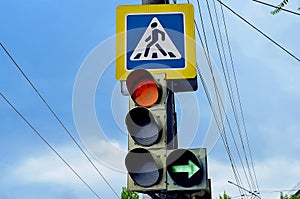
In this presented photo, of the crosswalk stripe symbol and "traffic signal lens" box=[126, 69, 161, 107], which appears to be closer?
"traffic signal lens" box=[126, 69, 161, 107]

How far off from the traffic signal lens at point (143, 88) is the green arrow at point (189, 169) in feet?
1.60

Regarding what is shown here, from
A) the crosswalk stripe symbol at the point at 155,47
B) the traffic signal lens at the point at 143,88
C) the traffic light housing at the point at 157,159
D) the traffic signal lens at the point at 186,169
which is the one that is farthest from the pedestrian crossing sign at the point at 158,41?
the traffic signal lens at the point at 186,169

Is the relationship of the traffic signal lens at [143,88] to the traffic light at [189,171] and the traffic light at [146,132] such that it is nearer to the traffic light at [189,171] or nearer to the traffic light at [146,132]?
the traffic light at [146,132]

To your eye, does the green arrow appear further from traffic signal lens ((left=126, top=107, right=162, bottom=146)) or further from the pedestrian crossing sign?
the pedestrian crossing sign

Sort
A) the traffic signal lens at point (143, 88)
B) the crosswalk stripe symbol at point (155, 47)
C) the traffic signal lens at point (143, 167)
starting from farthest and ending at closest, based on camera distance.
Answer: the crosswalk stripe symbol at point (155, 47)
the traffic signal lens at point (143, 88)
the traffic signal lens at point (143, 167)

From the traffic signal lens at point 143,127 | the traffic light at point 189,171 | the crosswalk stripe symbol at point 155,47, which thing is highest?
the crosswalk stripe symbol at point 155,47

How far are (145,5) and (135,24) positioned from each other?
18 cm

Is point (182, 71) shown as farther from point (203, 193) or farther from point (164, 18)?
point (203, 193)

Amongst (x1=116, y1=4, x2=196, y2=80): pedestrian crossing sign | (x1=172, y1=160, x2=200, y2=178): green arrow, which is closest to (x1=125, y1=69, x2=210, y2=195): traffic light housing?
(x1=172, y1=160, x2=200, y2=178): green arrow

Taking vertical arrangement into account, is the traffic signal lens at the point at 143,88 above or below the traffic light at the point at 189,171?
above

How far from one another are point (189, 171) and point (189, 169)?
1 centimetres

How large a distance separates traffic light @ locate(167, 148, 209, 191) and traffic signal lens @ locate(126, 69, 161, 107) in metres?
0.41

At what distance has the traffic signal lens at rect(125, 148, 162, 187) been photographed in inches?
127

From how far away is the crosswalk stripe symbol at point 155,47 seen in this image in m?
3.89
